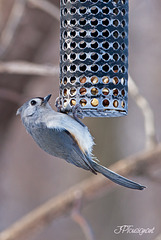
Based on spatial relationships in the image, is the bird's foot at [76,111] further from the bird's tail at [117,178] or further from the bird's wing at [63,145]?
the bird's tail at [117,178]

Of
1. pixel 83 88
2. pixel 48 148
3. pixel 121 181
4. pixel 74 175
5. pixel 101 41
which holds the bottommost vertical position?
pixel 121 181

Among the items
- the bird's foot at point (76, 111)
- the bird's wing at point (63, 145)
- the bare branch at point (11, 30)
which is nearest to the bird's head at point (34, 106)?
the bird's wing at point (63, 145)

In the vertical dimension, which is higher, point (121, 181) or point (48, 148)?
point (48, 148)

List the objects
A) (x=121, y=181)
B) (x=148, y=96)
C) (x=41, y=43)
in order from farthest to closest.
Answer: (x=148, y=96) → (x=41, y=43) → (x=121, y=181)

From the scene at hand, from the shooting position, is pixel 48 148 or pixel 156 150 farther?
pixel 156 150

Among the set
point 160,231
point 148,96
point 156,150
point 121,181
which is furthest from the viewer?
point 148,96

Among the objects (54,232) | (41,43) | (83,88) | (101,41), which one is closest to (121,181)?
(83,88)

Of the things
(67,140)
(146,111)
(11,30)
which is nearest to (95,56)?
(67,140)

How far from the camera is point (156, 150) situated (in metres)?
4.50

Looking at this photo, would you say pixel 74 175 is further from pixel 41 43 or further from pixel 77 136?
pixel 77 136

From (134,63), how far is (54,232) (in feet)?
10.6

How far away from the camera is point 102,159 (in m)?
7.85

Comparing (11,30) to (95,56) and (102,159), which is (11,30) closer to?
(95,56)

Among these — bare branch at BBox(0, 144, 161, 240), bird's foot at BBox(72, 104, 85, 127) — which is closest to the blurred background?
bare branch at BBox(0, 144, 161, 240)
